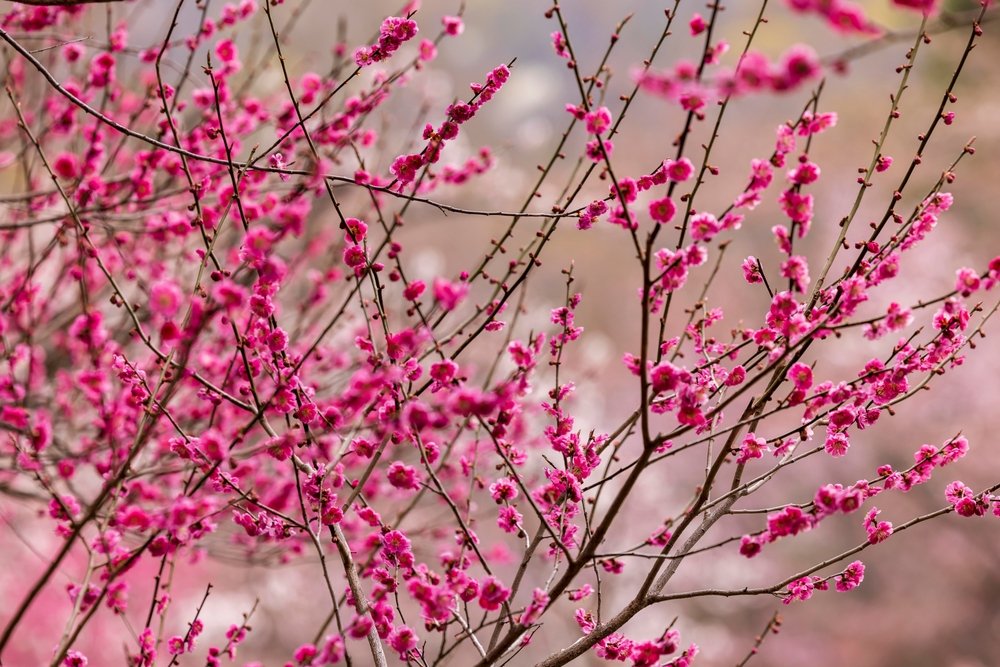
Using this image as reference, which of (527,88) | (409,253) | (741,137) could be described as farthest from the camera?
(527,88)

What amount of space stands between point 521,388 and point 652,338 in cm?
Result: 809

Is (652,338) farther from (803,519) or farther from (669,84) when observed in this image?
(669,84)

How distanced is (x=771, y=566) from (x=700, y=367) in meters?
10.5

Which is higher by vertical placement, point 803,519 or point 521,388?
point 521,388

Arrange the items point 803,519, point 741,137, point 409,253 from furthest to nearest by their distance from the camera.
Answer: point 741,137
point 409,253
point 803,519

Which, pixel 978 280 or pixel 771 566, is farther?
pixel 771 566

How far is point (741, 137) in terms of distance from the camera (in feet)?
53.4

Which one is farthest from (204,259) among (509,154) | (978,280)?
(509,154)

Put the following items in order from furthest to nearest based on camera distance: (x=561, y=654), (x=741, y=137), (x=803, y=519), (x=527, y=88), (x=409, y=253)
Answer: (x=527, y=88) < (x=741, y=137) < (x=409, y=253) < (x=561, y=654) < (x=803, y=519)

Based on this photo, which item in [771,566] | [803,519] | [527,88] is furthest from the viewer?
[527,88]

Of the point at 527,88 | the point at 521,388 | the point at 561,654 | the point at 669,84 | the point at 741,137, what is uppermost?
the point at 527,88

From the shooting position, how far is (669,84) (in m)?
1.04

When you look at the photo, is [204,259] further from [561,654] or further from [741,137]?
[741,137]

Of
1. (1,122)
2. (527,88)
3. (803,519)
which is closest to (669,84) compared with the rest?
(803,519)
